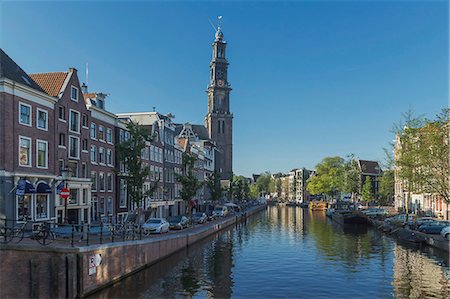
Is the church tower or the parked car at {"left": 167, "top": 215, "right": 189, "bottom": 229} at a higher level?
the church tower

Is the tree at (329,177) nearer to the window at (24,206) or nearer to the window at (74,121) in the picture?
the window at (74,121)

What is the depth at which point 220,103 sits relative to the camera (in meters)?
152

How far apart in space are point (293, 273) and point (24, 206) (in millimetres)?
22762

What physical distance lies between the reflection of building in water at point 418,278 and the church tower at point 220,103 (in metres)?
115

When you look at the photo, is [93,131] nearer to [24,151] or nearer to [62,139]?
[62,139]

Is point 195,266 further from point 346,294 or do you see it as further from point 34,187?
point 34,187

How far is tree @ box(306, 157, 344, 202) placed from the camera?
451ft

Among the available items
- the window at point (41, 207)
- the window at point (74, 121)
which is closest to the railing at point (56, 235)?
the window at point (41, 207)

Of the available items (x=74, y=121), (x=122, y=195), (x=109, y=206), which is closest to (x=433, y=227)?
(x=122, y=195)

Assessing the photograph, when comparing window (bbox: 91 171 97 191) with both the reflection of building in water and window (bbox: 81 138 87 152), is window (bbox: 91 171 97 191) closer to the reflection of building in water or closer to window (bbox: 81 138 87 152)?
window (bbox: 81 138 87 152)

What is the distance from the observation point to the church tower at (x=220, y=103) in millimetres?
150625

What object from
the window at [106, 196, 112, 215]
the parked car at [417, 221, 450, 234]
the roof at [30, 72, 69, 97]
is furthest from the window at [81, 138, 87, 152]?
the parked car at [417, 221, 450, 234]

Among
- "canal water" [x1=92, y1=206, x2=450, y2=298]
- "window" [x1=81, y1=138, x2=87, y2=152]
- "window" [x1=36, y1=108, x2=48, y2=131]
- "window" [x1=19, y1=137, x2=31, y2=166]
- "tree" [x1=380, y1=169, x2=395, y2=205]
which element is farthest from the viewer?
"tree" [x1=380, y1=169, x2=395, y2=205]

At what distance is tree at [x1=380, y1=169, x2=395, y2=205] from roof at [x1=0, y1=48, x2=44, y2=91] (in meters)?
64.4
